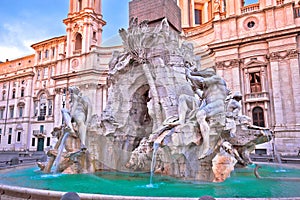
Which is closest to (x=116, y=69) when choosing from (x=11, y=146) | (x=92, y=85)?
(x=92, y=85)

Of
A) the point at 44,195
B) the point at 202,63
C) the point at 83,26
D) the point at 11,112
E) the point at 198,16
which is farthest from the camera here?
the point at 11,112

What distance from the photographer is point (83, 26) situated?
1387 inches

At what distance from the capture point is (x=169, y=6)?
942 centimetres

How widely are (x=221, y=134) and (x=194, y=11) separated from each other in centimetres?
3382

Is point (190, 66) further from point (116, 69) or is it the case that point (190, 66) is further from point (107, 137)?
point (107, 137)

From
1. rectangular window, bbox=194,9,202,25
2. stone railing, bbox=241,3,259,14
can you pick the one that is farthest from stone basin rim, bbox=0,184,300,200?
rectangular window, bbox=194,9,202,25

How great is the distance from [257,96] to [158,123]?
1851 cm

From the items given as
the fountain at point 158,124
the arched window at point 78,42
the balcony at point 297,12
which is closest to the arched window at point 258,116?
the balcony at point 297,12

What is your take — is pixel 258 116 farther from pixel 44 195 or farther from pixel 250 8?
pixel 44 195

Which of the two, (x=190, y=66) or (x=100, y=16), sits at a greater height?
(x=100, y=16)

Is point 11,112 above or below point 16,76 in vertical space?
below

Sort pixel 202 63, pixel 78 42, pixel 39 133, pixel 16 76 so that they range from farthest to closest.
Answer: pixel 16 76, pixel 78 42, pixel 39 133, pixel 202 63

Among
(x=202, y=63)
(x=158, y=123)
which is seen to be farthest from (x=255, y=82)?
(x=158, y=123)

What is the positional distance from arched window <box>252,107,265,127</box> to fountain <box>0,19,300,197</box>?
51.3 ft
